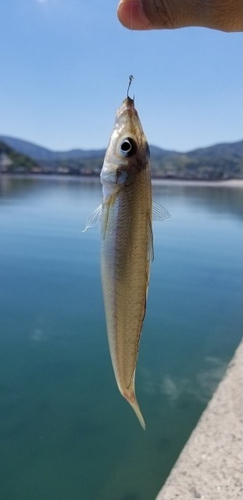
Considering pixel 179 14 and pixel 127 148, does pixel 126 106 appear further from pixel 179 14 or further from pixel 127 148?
pixel 179 14

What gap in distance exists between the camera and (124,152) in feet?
2.47

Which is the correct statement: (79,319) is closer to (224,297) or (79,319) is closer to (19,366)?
(19,366)

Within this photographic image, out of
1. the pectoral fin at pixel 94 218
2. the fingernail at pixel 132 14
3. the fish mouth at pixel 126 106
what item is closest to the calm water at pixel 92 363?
the pectoral fin at pixel 94 218

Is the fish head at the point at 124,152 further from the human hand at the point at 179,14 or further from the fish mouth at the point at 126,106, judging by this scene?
the human hand at the point at 179,14

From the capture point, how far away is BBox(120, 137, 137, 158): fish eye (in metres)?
0.75

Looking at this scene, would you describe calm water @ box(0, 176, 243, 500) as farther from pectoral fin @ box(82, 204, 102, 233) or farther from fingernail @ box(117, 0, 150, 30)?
fingernail @ box(117, 0, 150, 30)

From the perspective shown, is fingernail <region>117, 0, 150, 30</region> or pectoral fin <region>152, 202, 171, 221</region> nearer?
pectoral fin <region>152, 202, 171, 221</region>

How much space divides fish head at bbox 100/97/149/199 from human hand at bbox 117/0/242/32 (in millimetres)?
241

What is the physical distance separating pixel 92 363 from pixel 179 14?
4.40 meters

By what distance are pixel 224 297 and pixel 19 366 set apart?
345cm

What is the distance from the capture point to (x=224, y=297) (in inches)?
283

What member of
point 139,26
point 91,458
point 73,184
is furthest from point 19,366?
point 73,184

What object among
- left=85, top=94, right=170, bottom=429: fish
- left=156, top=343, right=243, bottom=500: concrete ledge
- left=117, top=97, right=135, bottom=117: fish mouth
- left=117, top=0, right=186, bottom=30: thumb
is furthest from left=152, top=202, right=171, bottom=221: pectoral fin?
left=156, top=343, right=243, bottom=500: concrete ledge

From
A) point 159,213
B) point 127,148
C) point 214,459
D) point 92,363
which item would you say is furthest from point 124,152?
point 92,363
